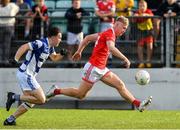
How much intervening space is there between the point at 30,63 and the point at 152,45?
6.41m

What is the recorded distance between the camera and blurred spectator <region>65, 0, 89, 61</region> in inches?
793

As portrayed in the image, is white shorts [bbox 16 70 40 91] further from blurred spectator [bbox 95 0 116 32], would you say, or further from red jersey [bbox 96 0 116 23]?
red jersey [bbox 96 0 116 23]

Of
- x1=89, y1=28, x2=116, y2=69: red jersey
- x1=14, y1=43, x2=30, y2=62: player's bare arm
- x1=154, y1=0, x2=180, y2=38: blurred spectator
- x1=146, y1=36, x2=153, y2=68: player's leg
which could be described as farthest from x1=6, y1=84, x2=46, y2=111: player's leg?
x1=154, y1=0, x2=180, y2=38: blurred spectator

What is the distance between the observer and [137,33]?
2016 centimetres

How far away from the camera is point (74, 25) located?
2027cm

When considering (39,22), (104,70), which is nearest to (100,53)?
(104,70)

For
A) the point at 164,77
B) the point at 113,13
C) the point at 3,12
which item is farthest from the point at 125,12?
the point at 3,12

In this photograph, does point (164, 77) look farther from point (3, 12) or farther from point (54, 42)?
point (54, 42)

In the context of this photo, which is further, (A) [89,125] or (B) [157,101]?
(B) [157,101]

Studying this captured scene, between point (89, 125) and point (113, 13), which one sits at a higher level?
point (113, 13)

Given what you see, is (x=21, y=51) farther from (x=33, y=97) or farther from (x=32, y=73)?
(x=33, y=97)

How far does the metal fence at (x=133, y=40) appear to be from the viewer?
2006 centimetres

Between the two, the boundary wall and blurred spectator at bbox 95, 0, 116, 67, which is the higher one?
blurred spectator at bbox 95, 0, 116, 67

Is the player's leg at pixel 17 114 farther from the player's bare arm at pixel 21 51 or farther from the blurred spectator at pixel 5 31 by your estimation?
the blurred spectator at pixel 5 31
